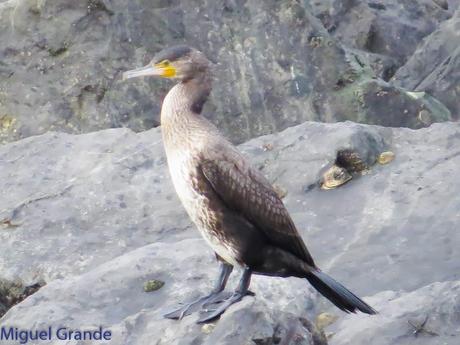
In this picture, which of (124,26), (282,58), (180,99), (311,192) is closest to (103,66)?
(124,26)

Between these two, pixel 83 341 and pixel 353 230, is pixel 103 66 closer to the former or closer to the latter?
pixel 353 230

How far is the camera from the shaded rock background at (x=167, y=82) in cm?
1121

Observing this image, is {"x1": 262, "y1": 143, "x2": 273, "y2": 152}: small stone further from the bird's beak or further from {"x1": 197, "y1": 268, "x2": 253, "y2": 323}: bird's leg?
{"x1": 197, "y1": 268, "x2": 253, "y2": 323}: bird's leg

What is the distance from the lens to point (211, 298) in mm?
6734

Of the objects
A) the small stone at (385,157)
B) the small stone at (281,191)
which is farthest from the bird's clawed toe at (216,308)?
the small stone at (385,157)

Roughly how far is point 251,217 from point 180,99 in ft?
2.42

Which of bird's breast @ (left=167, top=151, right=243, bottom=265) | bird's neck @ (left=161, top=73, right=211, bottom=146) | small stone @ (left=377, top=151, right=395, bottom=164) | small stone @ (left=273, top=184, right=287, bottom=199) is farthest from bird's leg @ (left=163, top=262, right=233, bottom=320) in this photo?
small stone @ (left=377, top=151, right=395, bottom=164)

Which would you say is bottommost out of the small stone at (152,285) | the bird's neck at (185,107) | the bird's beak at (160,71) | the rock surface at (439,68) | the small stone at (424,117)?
the rock surface at (439,68)

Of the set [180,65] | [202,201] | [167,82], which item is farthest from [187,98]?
[167,82]

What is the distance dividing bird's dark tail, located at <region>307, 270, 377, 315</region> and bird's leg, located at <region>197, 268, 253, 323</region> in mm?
334

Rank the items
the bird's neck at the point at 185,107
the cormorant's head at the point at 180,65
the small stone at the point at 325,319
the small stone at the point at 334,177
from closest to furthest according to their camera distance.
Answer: the bird's neck at the point at 185,107 → the cormorant's head at the point at 180,65 → the small stone at the point at 325,319 → the small stone at the point at 334,177

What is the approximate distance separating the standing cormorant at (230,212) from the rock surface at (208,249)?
27 cm

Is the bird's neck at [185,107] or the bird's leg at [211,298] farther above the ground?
the bird's neck at [185,107]

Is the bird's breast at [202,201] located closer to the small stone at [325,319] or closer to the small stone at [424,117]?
the small stone at [325,319]
